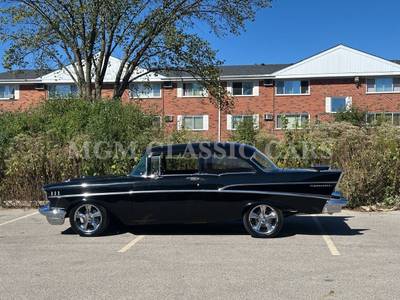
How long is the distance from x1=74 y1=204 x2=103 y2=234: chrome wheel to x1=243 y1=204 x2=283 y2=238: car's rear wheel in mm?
2485

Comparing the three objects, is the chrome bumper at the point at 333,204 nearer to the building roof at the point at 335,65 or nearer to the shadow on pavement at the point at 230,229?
the shadow on pavement at the point at 230,229

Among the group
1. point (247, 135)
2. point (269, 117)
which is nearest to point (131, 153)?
point (247, 135)

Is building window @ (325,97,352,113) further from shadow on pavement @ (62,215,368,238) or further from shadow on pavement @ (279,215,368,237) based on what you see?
shadow on pavement @ (62,215,368,238)

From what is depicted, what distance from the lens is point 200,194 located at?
9000 mm

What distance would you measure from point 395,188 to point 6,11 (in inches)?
752

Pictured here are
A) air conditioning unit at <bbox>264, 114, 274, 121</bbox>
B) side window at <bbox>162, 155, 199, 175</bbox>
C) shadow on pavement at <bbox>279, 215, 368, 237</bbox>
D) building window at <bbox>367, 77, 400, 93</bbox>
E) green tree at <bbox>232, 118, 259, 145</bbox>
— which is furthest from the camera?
air conditioning unit at <bbox>264, 114, 274, 121</bbox>

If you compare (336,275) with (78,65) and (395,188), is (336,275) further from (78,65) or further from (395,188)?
(78,65)

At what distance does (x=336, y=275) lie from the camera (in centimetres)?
654

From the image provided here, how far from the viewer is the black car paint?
29.2 feet

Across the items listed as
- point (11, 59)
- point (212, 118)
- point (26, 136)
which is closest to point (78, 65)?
point (11, 59)

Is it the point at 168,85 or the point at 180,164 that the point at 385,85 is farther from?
the point at 180,164

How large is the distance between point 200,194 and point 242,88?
113 feet

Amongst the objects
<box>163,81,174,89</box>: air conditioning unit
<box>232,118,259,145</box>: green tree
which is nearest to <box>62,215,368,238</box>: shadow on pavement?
<box>232,118,259,145</box>: green tree

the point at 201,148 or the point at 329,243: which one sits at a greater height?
the point at 201,148
